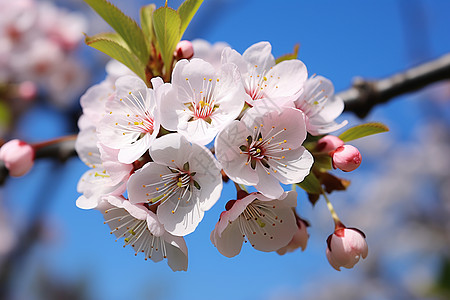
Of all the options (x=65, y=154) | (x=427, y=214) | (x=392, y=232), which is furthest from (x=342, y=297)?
(x=65, y=154)

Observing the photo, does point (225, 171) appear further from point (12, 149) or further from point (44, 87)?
point (44, 87)

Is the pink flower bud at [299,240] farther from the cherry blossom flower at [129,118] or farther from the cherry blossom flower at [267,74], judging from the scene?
the cherry blossom flower at [129,118]

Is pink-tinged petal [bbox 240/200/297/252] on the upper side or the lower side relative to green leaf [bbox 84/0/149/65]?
lower

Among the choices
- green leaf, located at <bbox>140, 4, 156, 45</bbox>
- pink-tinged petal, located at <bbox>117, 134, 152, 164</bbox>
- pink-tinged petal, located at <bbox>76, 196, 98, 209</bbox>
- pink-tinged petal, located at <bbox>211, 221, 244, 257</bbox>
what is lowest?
pink-tinged petal, located at <bbox>76, 196, 98, 209</bbox>

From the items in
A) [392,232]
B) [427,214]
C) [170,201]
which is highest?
[170,201]

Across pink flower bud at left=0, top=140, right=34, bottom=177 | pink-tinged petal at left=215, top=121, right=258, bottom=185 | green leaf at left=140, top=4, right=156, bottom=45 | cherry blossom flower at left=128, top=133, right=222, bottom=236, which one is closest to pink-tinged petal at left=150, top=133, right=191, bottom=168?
cherry blossom flower at left=128, top=133, right=222, bottom=236

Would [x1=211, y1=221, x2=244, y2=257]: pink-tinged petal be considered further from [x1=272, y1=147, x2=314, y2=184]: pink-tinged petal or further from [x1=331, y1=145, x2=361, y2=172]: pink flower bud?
[x1=331, y1=145, x2=361, y2=172]: pink flower bud
